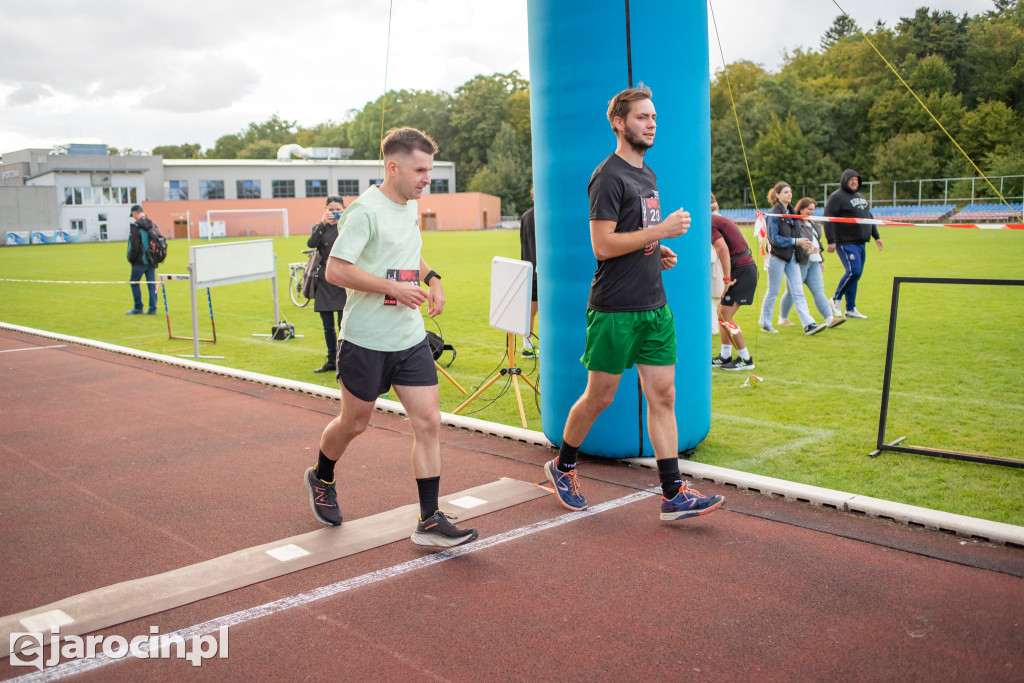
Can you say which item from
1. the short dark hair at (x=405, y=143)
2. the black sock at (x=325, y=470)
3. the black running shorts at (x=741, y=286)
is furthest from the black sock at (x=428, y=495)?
the black running shorts at (x=741, y=286)

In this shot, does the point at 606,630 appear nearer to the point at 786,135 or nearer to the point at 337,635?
the point at 337,635

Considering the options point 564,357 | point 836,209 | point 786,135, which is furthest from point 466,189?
point 564,357

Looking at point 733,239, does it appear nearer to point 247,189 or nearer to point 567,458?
point 567,458

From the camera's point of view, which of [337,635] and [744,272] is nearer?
[337,635]

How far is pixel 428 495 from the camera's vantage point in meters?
4.32

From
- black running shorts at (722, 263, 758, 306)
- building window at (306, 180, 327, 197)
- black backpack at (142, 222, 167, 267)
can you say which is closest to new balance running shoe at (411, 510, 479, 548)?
black running shorts at (722, 263, 758, 306)

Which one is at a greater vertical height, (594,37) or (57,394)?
(594,37)

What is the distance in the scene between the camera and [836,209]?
12164mm

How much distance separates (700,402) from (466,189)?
8873 cm

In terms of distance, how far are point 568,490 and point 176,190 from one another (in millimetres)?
79470

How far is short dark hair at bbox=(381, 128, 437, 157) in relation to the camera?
13.7ft

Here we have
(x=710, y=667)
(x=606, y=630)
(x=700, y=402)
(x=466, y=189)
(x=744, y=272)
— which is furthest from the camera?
(x=466, y=189)

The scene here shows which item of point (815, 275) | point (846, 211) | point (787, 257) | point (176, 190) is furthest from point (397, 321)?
point (176, 190)

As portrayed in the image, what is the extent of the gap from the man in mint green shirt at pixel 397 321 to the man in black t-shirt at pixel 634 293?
0.92 metres
